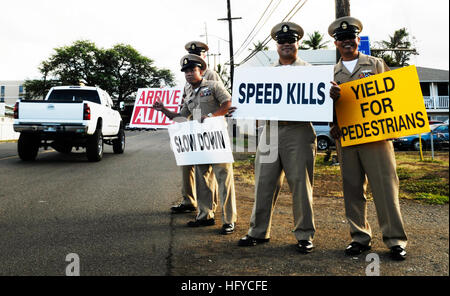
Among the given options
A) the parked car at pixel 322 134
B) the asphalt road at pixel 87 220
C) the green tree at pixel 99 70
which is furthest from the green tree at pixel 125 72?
the asphalt road at pixel 87 220

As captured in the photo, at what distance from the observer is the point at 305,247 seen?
12.2ft

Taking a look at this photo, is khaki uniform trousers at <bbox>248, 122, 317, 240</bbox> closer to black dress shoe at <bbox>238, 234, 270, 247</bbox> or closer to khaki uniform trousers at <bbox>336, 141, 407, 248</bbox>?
black dress shoe at <bbox>238, 234, 270, 247</bbox>

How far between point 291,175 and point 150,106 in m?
2.78

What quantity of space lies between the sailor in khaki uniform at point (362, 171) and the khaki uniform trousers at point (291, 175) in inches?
13.2

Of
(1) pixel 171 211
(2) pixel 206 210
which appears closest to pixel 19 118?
(1) pixel 171 211

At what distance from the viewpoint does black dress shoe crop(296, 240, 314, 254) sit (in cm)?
370

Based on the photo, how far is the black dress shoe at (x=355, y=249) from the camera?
3629 millimetres

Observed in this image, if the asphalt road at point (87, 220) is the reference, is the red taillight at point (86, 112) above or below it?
above

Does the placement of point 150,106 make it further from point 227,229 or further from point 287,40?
point 287,40

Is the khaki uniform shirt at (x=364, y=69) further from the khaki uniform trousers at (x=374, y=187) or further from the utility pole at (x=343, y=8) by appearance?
the utility pole at (x=343, y=8)

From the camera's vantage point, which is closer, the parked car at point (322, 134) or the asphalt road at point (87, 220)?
the asphalt road at point (87, 220)

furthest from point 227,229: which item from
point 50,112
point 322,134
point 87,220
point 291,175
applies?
point 322,134
